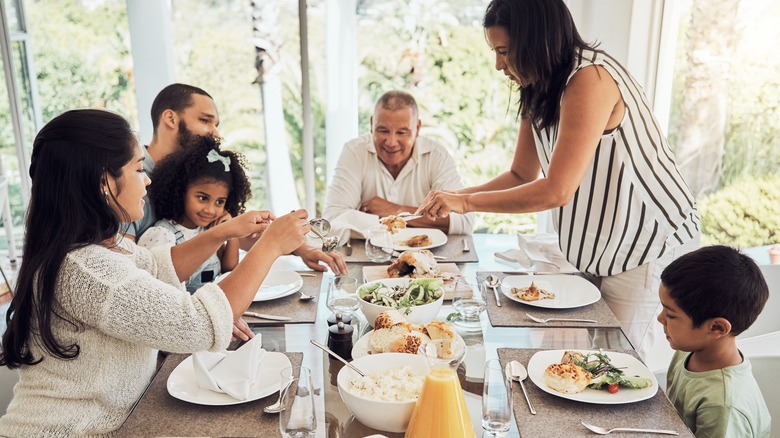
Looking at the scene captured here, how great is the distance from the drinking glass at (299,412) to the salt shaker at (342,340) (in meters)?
0.37

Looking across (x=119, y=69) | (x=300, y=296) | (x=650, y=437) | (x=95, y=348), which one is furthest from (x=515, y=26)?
(x=119, y=69)

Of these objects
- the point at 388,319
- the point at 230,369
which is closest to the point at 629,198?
the point at 388,319

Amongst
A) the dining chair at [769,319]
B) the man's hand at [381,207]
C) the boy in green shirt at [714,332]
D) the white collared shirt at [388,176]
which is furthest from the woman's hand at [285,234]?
the dining chair at [769,319]

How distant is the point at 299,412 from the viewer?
112 centimetres

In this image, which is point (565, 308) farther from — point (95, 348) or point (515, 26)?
point (95, 348)

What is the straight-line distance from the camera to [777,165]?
3.25m

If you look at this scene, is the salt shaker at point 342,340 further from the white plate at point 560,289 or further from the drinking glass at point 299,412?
the white plate at point 560,289

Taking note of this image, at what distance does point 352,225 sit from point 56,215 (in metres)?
1.24

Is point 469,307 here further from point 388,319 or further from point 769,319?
point 769,319

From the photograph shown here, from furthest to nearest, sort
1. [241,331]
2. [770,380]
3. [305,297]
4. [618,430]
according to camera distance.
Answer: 1. [305,297]
2. [770,380]
3. [241,331]
4. [618,430]

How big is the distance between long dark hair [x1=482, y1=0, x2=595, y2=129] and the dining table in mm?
591

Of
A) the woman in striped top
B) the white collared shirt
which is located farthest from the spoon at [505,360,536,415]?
the white collared shirt

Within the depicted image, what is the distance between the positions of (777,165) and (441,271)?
6.98 ft

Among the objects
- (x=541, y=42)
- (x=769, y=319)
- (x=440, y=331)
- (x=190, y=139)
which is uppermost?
(x=541, y=42)
